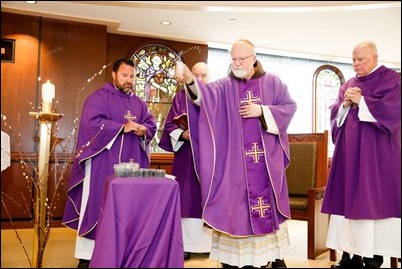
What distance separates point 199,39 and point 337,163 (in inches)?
191

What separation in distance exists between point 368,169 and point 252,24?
4.18 meters

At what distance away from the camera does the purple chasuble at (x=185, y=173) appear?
→ 4.37 metres

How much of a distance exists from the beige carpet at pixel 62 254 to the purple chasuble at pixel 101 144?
0.32m

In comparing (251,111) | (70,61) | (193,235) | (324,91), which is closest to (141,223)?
(251,111)

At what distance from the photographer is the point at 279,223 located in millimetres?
3639

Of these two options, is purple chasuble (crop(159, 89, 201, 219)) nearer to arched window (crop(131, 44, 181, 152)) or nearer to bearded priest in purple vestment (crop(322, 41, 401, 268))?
bearded priest in purple vestment (crop(322, 41, 401, 268))

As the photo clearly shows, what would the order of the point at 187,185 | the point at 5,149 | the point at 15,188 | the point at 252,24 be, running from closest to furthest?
1. the point at 5,149
2. the point at 187,185
3. the point at 15,188
4. the point at 252,24

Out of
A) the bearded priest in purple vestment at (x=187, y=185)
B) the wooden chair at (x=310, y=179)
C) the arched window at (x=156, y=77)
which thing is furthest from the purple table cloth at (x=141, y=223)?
the arched window at (x=156, y=77)

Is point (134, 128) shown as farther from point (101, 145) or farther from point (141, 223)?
point (141, 223)

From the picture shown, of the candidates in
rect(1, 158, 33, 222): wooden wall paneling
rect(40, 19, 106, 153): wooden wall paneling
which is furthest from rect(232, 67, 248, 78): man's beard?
rect(40, 19, 106, 153): wooden wall paneling

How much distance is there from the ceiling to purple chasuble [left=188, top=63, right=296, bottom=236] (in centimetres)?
224

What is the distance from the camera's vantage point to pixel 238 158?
3.54 metres

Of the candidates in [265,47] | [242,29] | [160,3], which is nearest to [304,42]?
[265,47]

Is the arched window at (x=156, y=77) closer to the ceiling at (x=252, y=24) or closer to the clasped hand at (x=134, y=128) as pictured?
the ceiling at (x=252, y=24)
